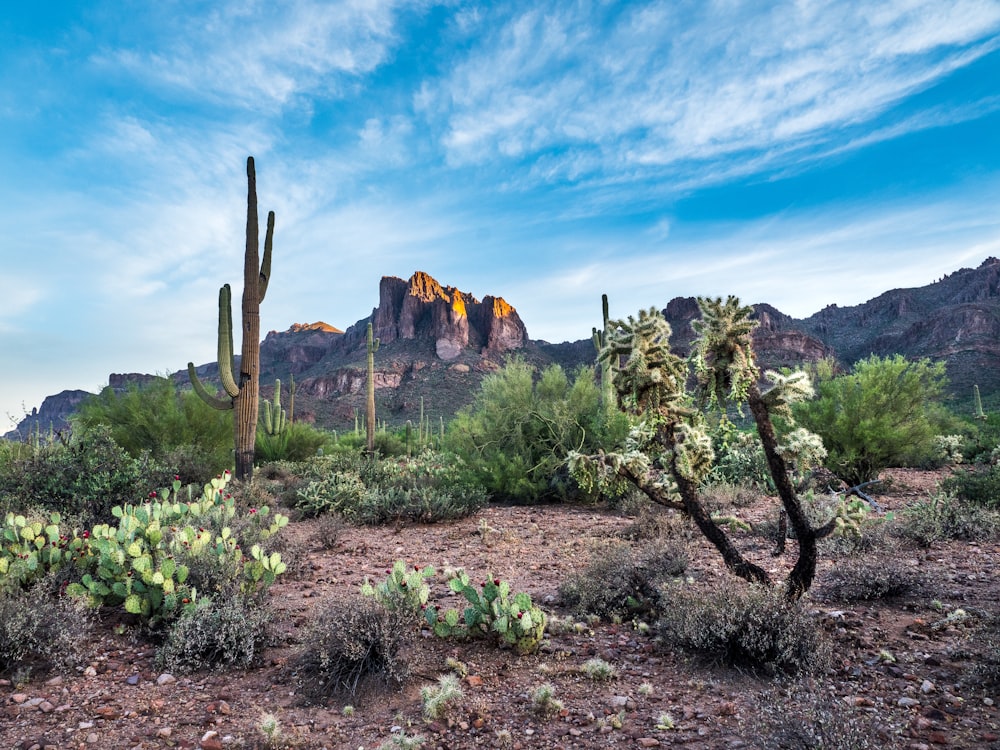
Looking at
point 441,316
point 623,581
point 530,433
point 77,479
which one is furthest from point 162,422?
point 441,316

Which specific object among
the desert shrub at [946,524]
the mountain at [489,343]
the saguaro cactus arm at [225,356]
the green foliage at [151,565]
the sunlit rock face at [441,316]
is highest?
the sunlit rock face at [441,316]

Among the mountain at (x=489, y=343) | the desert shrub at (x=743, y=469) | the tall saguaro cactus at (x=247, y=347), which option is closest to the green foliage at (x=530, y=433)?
the desert shrub at (x=743, y=469)

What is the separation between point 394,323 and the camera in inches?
4122

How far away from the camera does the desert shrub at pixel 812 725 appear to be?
100 inches

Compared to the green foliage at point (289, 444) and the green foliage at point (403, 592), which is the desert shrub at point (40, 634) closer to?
the green foliage at point (403, 592)

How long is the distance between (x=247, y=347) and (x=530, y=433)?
20.2ft

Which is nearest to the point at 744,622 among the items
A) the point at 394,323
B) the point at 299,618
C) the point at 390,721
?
the point at 390,721

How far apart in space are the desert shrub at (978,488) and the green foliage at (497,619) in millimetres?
6866

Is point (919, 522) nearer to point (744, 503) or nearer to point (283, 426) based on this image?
point (744, 503)

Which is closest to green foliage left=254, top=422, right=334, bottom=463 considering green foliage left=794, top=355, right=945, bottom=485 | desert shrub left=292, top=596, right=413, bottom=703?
green foliage left=794, top=355, right=945, bottom=485

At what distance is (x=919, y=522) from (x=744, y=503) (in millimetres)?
3337

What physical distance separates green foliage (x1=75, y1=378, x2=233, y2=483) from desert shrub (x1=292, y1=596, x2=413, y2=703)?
9.27 m

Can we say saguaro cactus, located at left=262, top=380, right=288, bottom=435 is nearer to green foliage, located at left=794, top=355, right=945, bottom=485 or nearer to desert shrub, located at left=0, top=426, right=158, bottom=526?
desert shrub, located at left=0, top=426, right=158, bottom=526

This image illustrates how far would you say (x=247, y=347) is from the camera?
12234 mm
